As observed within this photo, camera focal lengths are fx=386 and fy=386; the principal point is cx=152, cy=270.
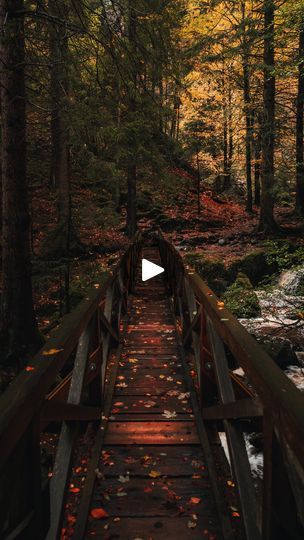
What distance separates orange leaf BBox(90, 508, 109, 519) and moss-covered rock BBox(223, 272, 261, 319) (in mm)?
8483

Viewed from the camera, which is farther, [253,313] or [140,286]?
[140,286]

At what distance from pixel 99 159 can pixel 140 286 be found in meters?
4.55

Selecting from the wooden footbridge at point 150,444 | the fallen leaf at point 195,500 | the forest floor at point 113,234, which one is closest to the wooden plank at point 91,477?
the wooden footbridge at point 150,444

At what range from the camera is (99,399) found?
4227mm

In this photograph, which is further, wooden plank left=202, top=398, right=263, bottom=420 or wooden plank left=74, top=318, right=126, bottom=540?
wooden plank left=74, top=318, right=126, bottom=540

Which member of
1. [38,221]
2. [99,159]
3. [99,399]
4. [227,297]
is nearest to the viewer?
[99,399]

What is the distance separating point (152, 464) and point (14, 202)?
459cm

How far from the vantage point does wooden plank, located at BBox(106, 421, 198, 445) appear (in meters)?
3.84

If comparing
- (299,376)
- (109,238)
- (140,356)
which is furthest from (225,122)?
(140,356)

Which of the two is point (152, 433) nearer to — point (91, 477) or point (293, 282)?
point (91, 477)

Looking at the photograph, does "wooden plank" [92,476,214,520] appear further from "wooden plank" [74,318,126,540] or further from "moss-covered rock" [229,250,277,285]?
"moss-covered rock" [229,250,277,285]

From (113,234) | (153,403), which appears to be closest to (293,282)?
(153,403)

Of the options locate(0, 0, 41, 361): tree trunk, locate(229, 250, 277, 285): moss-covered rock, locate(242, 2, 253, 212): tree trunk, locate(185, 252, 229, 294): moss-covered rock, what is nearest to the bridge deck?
locate(0, 0, 41, 361): tree trunk

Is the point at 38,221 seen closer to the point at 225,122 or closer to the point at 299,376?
the point at 299,376
